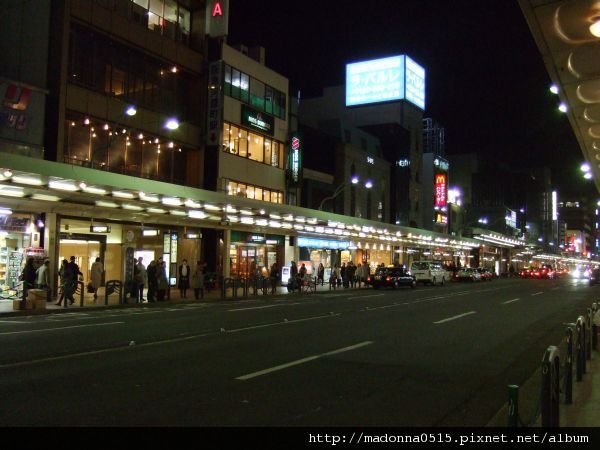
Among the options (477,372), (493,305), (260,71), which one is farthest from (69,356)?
(260,71)

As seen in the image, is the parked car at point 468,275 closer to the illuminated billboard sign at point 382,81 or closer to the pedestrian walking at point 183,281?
the illuminated billboard sign at point 382,81

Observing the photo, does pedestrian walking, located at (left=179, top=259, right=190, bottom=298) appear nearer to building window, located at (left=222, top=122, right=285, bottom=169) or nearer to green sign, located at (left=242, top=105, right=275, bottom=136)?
building window, located at (left=222, top=122, right=285, bottom=169)

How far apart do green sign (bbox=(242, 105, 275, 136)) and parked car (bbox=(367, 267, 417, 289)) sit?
12843 millimetres

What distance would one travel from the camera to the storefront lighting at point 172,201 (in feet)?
80.6

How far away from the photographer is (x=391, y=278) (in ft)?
138

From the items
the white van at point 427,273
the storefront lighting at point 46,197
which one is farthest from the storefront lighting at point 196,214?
the white van at point 427,273

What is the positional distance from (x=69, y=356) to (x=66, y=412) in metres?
4.09

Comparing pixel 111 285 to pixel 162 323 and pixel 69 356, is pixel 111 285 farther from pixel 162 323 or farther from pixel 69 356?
pixel 69 356

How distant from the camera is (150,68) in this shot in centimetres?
3378

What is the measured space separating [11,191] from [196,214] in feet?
32.8

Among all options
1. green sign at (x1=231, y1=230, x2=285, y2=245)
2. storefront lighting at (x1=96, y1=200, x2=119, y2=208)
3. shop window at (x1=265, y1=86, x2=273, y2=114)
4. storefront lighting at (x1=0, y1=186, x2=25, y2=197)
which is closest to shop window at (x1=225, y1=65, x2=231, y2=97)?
shop window at (x1=265, y1=86, x2=273, y2=114)

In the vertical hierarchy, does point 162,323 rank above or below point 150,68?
below

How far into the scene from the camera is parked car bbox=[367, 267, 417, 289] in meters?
41.9

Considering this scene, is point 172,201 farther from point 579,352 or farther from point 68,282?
point 579,352
